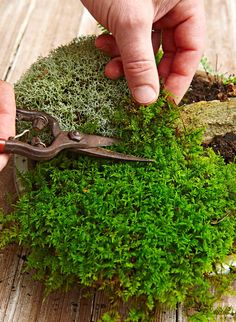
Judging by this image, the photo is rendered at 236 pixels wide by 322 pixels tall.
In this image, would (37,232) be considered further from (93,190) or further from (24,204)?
(93,190)

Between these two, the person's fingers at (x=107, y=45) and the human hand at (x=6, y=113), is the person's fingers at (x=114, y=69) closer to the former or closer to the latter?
the person's fingers at (x=107, y=45)

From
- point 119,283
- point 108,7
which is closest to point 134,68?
point 108,7

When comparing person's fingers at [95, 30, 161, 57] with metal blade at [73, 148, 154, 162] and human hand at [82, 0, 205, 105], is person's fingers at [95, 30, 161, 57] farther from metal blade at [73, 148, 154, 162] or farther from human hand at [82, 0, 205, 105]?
metal blade at [73, 148, 154, 162]

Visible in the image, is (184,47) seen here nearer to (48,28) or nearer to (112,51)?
(112,51)

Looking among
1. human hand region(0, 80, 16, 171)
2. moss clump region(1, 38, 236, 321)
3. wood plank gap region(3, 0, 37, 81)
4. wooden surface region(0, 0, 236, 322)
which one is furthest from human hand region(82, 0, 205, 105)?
wood plank gap region(3, 0, 37, 81)

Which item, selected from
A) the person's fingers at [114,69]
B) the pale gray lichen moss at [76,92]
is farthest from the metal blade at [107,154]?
the person's fingers at [114,69]

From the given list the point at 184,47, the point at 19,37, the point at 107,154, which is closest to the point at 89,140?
the point at 107,154

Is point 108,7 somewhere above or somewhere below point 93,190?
above
